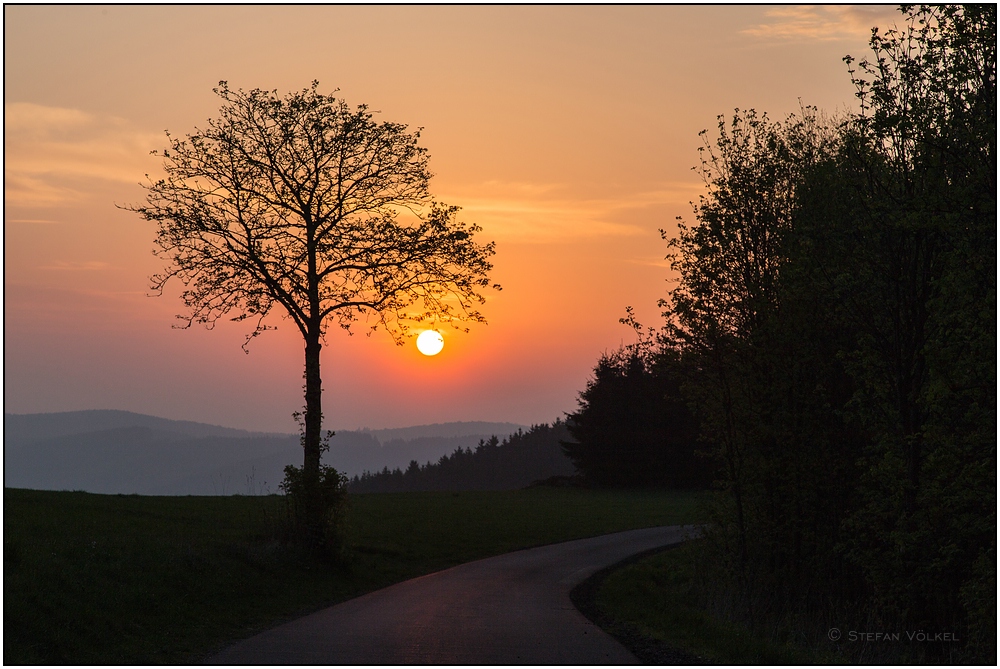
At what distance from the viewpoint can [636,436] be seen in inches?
2928

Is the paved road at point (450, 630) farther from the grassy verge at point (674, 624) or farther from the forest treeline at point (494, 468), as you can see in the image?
the forest treeline at point (494, 468)

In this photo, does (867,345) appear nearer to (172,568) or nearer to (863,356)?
(863,356)

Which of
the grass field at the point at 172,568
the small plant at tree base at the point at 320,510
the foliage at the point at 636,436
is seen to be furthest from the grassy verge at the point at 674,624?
the foliage at the point at 636,436

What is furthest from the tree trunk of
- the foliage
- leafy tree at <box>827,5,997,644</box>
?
the foliage

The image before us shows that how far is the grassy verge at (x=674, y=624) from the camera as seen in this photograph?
46.8 ft

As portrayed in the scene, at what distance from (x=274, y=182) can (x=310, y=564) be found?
11758 mm

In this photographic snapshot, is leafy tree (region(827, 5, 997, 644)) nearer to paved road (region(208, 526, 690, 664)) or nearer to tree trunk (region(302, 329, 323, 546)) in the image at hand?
paved road (region(208, 526, 690, 664))

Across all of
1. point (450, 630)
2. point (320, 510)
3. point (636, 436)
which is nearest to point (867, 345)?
point (450, 630)

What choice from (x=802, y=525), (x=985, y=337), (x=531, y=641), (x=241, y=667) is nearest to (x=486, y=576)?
(x=802, y=525)

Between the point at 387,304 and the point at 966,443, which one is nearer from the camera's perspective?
the point at 966,443

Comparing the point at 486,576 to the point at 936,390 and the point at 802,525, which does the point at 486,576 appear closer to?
the point at 802,525

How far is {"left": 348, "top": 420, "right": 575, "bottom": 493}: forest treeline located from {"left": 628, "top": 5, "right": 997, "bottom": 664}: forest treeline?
4447 inches

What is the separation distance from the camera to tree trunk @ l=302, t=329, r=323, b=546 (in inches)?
1016

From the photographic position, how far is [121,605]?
16422mm
